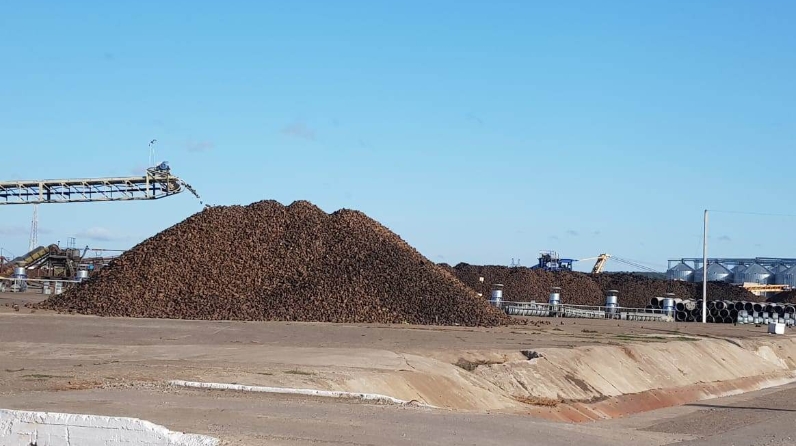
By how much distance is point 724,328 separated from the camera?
64750 mm

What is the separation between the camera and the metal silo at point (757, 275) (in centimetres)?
14650

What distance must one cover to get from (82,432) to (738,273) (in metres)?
150

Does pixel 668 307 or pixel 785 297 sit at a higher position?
pixel 785 297

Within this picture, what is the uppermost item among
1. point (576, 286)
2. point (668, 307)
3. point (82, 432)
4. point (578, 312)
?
point (576, 286)

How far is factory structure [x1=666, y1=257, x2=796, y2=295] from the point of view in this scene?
478 ft

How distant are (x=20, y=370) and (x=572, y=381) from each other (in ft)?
55.5

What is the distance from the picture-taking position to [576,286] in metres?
94.4

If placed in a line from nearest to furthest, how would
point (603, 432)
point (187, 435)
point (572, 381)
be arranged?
point (187, 435) → point (603, 432) → point (572, 381)

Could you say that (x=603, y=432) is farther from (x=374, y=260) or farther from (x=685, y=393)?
(x=374, y=260)

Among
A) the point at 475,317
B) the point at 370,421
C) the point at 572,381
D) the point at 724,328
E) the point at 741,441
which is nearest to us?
the point at 370,421

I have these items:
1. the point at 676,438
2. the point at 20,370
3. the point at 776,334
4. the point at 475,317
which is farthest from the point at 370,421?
the point at 776,334

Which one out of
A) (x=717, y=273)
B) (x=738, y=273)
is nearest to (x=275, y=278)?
(x=738, y=273)

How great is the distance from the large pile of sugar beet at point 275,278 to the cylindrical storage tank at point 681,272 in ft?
357

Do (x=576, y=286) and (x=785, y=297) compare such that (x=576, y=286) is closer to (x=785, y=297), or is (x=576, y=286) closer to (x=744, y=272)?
(x=785, y=297)
